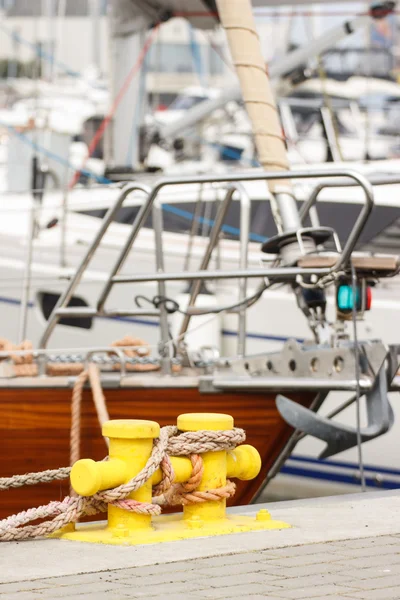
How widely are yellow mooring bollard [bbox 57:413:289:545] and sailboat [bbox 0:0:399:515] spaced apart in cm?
158

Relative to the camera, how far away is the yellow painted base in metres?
3.83

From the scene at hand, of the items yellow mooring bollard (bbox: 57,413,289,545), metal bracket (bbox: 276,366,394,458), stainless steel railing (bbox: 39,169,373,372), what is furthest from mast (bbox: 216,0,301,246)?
yellow mooring bollard (bbox: 57,413,289,545)

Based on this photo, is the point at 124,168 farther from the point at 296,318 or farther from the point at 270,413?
the point at 270,413

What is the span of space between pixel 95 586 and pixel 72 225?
7.85 meters

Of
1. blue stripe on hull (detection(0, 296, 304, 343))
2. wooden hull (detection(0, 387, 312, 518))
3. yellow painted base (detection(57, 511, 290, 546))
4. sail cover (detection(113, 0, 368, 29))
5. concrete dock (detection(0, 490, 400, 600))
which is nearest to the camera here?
concrete dock (detection(0, 490, 400, 600))

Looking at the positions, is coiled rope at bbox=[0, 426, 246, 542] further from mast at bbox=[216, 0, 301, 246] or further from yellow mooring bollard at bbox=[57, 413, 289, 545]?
mast at bbox=[216, 0, 301, 246]

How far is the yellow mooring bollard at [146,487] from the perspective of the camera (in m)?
3.84

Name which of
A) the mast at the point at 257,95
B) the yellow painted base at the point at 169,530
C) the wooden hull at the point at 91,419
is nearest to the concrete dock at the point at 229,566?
the yellow painted base at the point at 169,530

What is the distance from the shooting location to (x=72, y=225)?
10.9m

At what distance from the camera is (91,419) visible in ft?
20.6

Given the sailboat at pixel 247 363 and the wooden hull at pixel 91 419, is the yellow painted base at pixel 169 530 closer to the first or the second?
the sailboat at pixel 247 363

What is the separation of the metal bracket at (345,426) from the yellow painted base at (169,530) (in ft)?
4.90

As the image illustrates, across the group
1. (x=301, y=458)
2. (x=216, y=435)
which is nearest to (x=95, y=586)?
(x=216, y=435)

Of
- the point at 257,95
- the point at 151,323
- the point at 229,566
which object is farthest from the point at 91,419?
the point at 151,323
